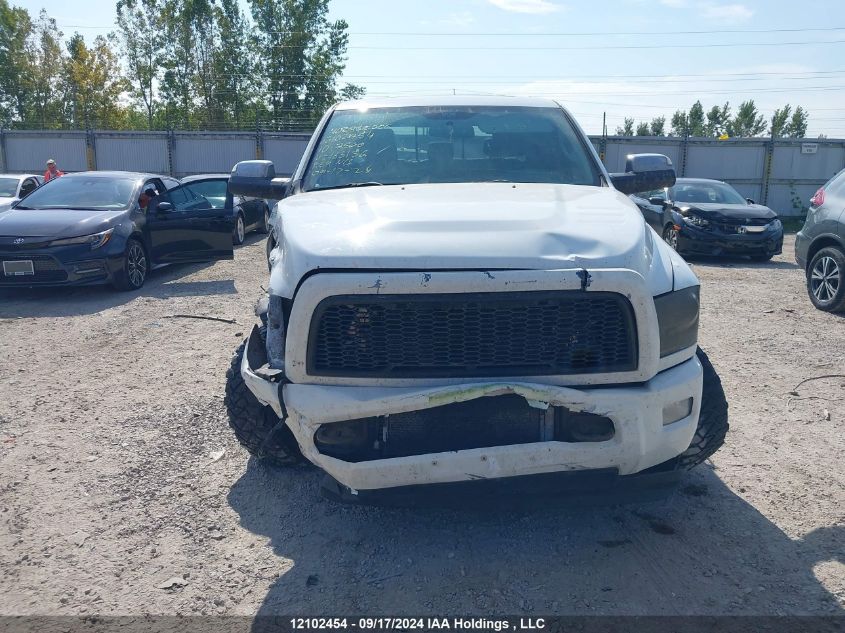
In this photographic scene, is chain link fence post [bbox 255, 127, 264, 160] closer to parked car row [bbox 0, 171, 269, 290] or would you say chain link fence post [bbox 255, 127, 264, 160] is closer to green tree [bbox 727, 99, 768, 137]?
parked car row [bbox 0, 171, 269, 290]

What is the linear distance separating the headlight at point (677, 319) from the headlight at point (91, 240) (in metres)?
7.85

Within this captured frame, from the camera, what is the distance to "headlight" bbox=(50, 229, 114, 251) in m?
8.82

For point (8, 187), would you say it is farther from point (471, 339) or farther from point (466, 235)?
point (471, 339)

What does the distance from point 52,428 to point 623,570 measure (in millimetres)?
3577

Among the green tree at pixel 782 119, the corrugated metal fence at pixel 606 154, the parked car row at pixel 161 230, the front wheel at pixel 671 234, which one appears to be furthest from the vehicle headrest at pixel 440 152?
the green tree at pixel 782 119

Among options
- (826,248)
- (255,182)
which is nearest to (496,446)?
(255,182)

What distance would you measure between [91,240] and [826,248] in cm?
867

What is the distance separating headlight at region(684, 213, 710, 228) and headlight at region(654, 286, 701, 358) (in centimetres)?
1045

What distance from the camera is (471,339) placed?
2.77 metres

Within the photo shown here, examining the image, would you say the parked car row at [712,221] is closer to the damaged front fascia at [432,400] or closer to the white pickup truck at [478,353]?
the white pickup truck at [478,353]

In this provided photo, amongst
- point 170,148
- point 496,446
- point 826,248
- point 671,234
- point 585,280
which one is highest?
point 170,148

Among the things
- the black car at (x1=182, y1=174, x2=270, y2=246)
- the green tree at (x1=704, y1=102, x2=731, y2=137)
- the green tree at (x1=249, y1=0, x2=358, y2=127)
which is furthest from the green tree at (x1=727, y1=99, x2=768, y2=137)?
the black car at (x1=182, y1=174, x2=270, y2=246)

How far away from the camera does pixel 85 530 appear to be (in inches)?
135

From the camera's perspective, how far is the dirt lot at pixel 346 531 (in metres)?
2.88
